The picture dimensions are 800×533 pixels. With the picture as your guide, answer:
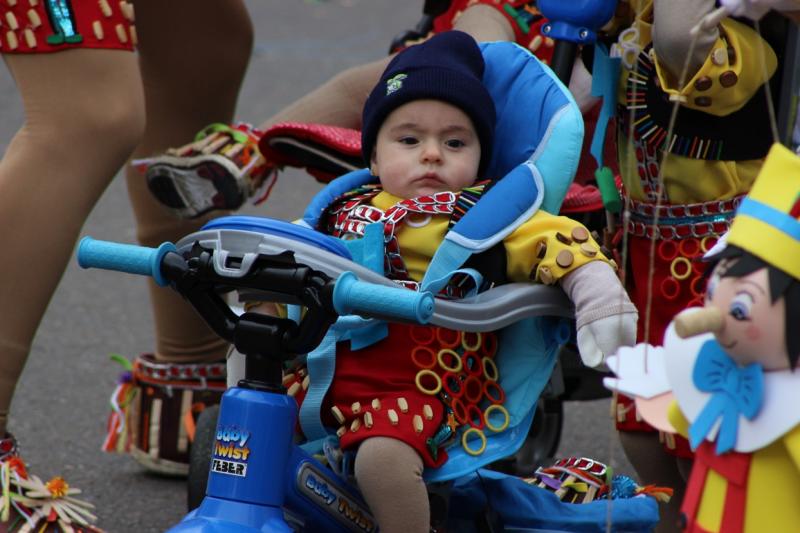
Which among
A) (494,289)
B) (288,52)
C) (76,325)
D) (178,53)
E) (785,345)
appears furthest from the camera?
(288,52)

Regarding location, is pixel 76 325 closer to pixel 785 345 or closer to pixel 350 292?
pixel 350 292

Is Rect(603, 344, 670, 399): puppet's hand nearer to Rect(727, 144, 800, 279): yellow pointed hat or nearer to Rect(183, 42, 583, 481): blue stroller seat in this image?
Rect(727, 144, 800, 279): yellow pointed hat

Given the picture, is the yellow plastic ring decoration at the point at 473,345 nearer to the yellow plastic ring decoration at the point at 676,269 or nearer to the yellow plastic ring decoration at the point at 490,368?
the yellow plastic ring decoration at the point at 490,368

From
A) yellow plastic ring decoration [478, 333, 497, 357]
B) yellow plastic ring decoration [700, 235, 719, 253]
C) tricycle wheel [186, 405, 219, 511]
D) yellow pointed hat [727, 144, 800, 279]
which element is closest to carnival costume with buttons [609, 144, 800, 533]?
yellow pointed hat [727, 144, 800, 279]

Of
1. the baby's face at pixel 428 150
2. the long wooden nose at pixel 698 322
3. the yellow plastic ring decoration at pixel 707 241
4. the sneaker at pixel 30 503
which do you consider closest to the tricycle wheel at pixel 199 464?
the sneaker at pixel 30 503

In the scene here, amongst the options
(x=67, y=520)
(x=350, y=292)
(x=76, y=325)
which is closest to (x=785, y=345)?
(x=350, y=292)

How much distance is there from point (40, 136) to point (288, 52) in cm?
628

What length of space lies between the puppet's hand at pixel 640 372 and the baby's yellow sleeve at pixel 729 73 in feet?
2.35

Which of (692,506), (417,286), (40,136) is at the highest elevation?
(40,136)

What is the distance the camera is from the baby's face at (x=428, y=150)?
256cm

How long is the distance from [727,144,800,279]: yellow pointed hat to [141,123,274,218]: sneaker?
4.97 ft

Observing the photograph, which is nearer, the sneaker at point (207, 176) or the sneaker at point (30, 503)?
the sneaker at point (30, 503)

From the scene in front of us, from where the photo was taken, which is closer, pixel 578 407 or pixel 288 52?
pixel 578 407

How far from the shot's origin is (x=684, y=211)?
8.91 feet
